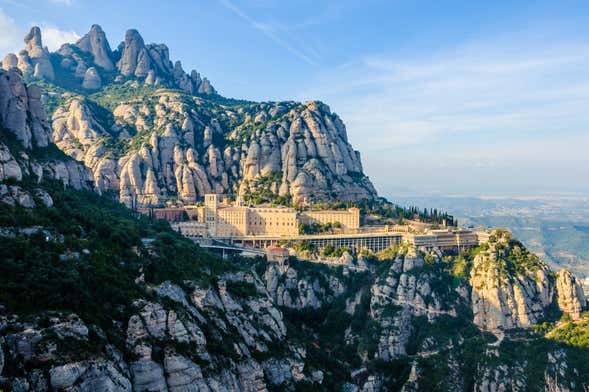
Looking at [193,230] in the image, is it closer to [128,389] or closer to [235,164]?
[235,164]

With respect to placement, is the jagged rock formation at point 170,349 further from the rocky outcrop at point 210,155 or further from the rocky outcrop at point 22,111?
the rocky outcrop at point 210,155

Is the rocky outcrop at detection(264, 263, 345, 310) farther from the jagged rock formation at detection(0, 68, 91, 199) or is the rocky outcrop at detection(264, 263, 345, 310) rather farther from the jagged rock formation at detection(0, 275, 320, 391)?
the jagged rock formation at detection(0, 68, 91, 199)

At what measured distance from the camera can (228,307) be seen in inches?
3083

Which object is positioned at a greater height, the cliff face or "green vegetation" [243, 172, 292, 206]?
"green vegetation" [243, 172, 292, 206]

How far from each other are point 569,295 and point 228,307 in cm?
7087

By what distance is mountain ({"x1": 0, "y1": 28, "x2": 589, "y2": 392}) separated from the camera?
51625 millimetres

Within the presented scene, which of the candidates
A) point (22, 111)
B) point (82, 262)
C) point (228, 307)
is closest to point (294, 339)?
point (228, 307)

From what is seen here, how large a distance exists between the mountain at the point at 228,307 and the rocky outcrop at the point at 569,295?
274mm

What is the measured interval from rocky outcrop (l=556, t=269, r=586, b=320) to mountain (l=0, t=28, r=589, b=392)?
0.27 metres

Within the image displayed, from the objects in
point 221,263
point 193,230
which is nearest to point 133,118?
point 193,230

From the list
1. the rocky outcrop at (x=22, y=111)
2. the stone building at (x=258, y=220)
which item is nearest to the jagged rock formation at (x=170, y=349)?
the rocky outcrop at (x=22, y=111)

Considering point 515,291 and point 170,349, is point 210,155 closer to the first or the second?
point 515,291

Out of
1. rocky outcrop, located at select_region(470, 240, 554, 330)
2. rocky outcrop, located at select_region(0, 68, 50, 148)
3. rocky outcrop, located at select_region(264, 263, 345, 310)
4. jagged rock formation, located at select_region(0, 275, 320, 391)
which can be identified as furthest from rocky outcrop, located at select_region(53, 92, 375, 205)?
jagged rock formation, located at select_region(0, 275, 320, 391)

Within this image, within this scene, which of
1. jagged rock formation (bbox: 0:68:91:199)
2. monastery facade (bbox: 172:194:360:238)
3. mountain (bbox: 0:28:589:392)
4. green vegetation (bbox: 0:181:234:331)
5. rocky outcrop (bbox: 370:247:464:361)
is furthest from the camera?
monastery facade (bbox: 172:194:360:238)
